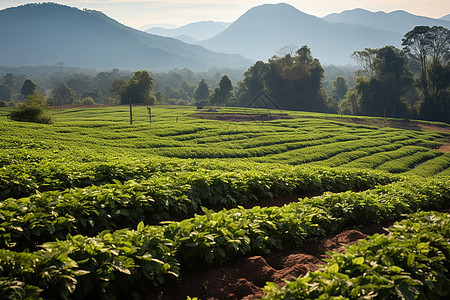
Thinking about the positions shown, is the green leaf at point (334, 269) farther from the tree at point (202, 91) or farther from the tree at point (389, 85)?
the tree at point (202, 91)

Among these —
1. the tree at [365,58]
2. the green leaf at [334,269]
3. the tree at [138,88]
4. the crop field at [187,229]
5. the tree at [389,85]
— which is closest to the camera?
the crop field at [187,229]

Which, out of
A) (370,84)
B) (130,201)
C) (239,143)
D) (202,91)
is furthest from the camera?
(202,91)

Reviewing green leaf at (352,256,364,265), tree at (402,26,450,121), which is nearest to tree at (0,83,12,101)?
tree at (402,26,450,121)

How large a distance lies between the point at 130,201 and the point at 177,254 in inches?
78.6

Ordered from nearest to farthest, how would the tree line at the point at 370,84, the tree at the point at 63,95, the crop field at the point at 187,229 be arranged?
the crop field at the point at 187,229 → the tree line at the point at 370,84 → the tree at the point at 63,95

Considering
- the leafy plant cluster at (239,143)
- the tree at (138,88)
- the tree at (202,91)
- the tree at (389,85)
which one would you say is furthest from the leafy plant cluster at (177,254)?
the tree at (202,91)

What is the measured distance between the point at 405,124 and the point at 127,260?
63.7 m

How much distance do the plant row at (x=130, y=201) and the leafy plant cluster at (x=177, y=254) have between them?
1.10 metres

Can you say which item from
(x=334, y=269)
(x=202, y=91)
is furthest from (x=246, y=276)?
(x=202, y=91)

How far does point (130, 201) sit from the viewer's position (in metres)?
6.69

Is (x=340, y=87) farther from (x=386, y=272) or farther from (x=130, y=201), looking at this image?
(x=386, y=272)

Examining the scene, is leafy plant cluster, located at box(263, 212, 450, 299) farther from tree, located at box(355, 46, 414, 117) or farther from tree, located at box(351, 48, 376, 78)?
tree, located at box(351, 48, 376, 78)

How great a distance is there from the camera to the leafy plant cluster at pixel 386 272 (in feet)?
12.7

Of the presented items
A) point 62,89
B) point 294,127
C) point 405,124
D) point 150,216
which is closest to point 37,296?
point 150,216
